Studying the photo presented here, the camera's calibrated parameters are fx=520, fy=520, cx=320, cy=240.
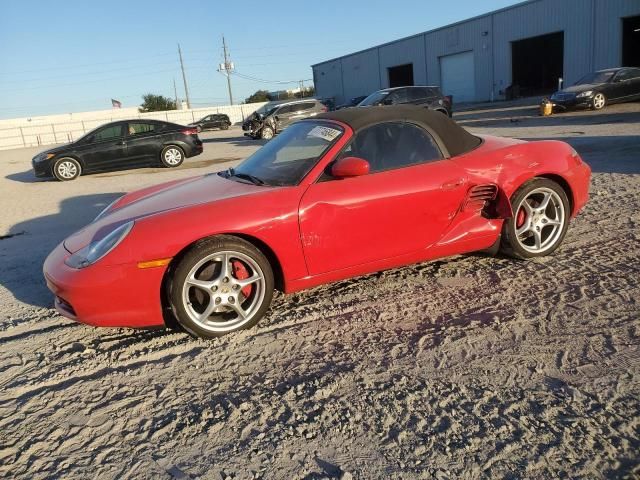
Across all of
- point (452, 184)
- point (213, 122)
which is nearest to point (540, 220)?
point (452, 184)

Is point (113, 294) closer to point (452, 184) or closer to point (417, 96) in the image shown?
point (452, 184)

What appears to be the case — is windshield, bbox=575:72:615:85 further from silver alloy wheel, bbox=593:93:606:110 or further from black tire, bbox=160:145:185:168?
black tire, bbox=160:145:185:168

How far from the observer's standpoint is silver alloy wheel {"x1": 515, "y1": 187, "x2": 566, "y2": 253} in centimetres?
435

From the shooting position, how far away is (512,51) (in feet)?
118

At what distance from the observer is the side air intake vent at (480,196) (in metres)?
4.00

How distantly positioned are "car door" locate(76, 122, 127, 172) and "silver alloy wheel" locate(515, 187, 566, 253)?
11865 mm

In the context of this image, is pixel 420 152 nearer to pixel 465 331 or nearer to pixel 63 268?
pixel 465 331

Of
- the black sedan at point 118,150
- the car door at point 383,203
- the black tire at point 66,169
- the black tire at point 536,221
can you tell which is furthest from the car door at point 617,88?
the car door at point 383,203

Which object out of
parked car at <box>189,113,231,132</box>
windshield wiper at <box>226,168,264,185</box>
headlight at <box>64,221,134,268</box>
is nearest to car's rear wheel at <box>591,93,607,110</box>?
windshield wiper at <box>226,168,264,185</box>

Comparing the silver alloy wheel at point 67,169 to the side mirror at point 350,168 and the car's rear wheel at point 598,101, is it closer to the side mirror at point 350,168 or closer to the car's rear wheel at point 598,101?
the side mirror at point 350,168

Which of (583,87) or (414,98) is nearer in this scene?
(583,87)

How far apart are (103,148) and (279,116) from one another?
1026cm

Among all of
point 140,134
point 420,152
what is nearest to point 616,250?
point 420,152

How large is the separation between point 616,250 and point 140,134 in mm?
12465
